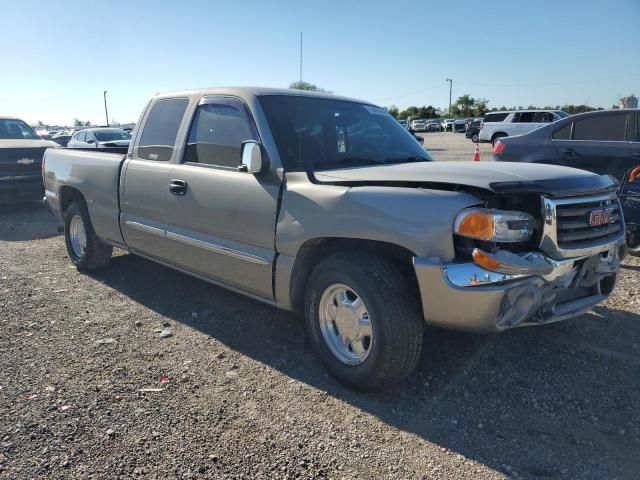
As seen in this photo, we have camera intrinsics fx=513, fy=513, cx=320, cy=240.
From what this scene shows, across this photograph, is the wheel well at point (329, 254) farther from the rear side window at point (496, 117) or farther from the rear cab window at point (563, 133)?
the rear side window at point (496, 117)

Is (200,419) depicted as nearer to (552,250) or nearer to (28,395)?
(28,395)

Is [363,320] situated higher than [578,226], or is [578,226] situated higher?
[578,226]

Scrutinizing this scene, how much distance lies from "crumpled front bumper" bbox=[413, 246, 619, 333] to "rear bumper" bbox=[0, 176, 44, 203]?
30.8 feet

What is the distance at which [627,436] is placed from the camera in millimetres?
2727

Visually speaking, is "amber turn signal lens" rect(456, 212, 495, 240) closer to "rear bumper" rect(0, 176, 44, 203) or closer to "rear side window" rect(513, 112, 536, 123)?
"rear bumper" rect(0, 176, 44, 203)

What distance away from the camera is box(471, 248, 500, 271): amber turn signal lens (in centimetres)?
264

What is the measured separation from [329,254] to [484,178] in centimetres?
110

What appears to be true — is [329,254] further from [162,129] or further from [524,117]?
[524,117]

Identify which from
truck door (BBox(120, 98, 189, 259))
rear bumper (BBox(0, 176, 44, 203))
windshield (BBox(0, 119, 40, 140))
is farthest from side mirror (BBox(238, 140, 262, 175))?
windshield (BBox(0, 119, 40, 140))

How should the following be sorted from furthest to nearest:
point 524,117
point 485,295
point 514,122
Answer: point 514,122 → point 524,117 → point 485,295

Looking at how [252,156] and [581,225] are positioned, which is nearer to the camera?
[581,225]

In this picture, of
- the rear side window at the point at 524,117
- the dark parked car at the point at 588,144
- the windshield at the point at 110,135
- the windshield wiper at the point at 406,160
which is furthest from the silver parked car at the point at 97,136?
the rear side window at the point at 524,117

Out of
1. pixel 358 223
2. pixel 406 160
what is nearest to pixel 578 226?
pixel 358 223

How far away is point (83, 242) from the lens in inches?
232
